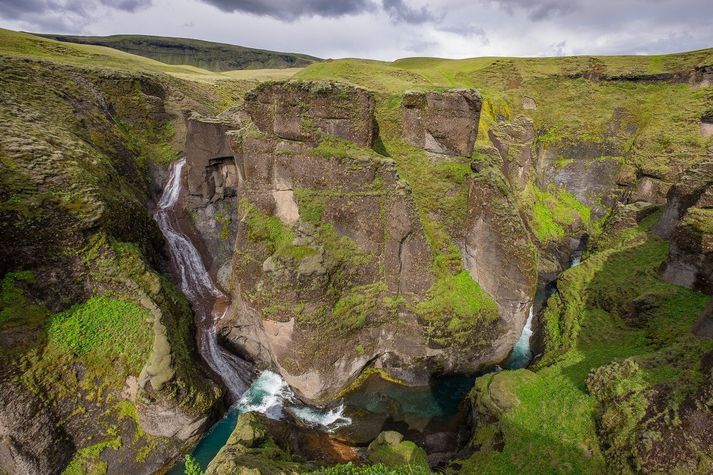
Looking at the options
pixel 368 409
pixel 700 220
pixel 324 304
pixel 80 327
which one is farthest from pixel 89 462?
pixel 700 220

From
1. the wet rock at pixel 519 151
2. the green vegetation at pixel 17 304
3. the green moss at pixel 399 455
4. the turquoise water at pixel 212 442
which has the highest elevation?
the wet rock at pixel 519 151

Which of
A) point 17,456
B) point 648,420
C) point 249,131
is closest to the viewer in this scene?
point 648,420

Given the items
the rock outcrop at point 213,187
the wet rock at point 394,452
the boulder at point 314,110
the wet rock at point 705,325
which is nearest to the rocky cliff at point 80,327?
the rock outcrop at point 213,187

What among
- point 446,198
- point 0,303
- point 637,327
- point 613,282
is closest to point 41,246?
point 0,303

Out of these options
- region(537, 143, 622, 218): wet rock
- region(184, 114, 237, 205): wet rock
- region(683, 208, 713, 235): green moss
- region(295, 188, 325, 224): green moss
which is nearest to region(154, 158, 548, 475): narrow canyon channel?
region(184, 114, 237, 205): wet rock

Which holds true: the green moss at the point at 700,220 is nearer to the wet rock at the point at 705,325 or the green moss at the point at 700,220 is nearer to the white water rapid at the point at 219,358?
the wet rock at the point at 705,325

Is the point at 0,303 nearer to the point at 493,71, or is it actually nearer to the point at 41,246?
the point at 41,246

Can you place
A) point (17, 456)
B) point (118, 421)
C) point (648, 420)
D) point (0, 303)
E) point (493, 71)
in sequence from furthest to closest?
point (493, 71) → point (118, 421) → point (0, 303) → point (17, 456) → point (648, 420)
